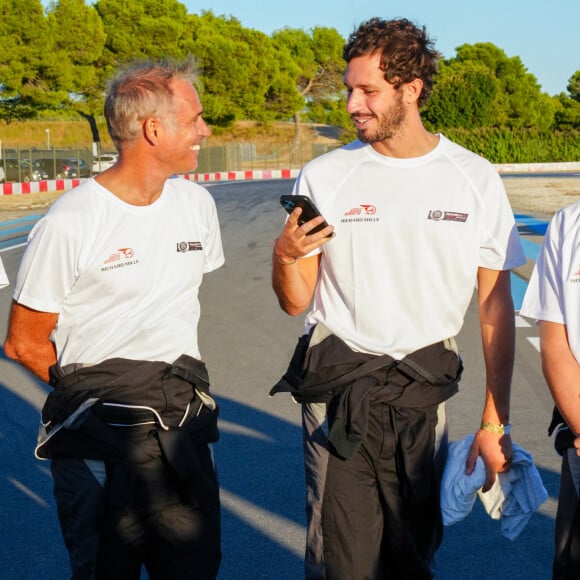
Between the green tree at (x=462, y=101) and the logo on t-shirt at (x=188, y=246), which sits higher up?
the logo on t-shirt at (x=188, y=246)

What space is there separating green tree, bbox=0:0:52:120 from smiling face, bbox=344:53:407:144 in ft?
158

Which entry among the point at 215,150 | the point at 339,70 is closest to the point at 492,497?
the point at 215,150

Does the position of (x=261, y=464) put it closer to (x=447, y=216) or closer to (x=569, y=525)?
(x=447, y=216)

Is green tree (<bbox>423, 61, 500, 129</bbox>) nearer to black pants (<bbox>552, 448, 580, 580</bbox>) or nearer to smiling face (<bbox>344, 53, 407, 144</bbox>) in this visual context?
smiling face (<bbox>344, 53, 407, 144</bbox>)

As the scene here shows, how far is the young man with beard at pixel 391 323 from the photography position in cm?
331

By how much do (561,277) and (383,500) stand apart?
3.37 ft

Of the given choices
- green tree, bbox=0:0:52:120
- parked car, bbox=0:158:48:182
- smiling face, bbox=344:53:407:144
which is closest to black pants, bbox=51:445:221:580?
smiling face, bbox=344:53:407:144

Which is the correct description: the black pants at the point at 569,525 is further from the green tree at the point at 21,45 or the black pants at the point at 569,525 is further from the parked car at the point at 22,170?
the green tree at the point at 21,45

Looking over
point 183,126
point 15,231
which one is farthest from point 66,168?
point 183,126

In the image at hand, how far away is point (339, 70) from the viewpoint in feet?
307

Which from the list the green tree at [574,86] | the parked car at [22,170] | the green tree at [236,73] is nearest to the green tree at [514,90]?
the green tree at [574,86]

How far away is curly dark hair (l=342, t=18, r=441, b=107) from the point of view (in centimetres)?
342

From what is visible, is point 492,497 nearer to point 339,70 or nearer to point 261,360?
point 261,360

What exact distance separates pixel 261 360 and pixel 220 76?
61.4 meters
